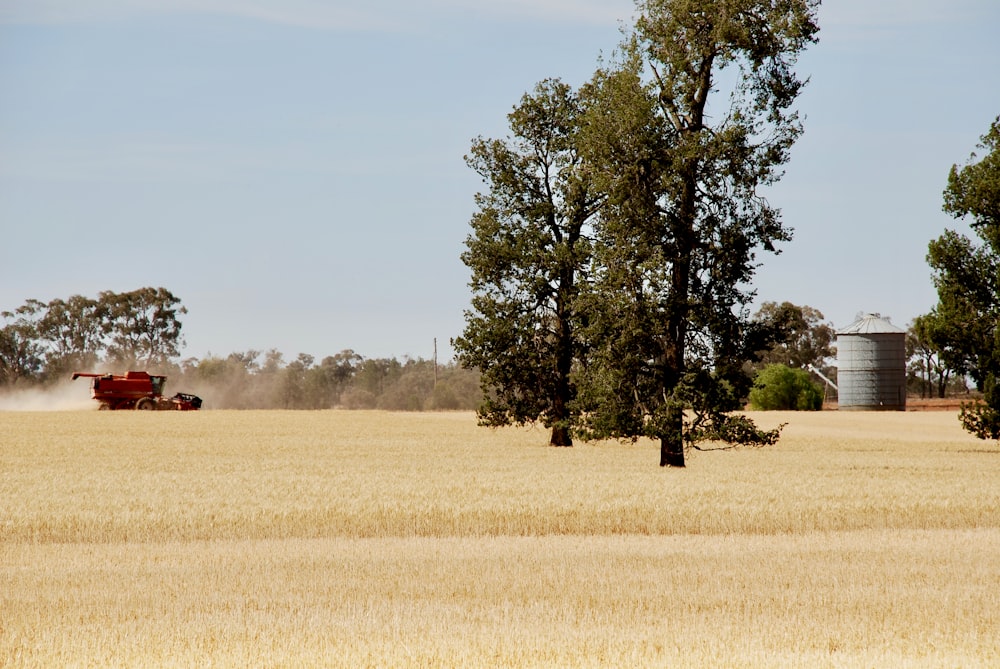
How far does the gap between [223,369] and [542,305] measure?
330 ft

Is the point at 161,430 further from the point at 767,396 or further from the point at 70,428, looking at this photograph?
the point at 767,396

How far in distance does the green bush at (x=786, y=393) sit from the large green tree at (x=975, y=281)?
50861mm

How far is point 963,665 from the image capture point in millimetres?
9078

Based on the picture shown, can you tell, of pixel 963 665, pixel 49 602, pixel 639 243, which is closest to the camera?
pixel 963 665

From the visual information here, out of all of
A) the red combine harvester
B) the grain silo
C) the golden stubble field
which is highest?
the grain silo

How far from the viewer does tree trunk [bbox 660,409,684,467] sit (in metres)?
29.9

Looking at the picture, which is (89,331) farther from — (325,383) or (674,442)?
(674,442)

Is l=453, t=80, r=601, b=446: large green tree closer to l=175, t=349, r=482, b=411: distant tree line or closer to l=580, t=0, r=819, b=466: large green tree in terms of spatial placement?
l=580, t=0, r=819, b=466: large green tree

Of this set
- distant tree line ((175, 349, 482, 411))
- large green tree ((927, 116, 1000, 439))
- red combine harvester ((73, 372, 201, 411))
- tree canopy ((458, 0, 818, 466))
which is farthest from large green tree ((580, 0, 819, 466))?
distant tree line ((175, 349, 482, 411))

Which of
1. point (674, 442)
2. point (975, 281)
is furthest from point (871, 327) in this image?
point (674, 442)

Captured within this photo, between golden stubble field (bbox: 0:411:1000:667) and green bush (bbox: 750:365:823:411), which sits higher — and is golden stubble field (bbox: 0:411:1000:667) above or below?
below

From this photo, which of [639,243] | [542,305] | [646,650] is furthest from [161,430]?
[646,650]

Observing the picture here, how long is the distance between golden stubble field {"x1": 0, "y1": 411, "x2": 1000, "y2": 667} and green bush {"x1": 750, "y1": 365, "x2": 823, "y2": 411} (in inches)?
2310

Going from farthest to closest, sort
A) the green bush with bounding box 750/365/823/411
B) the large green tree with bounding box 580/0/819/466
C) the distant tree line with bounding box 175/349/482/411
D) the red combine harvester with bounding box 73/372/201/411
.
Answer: the distant tree line with bounding box 175/349/482/411 < the green bush with bounding box 750/365/823/411 < the red combine harvester with bounding box 73/372/201/411 < the large green tree with bounding box 580/0/819/466
